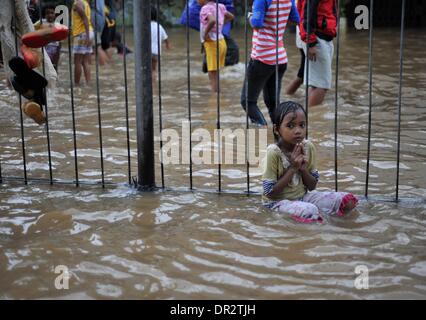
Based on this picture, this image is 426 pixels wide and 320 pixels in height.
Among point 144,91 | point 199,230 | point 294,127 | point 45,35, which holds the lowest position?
point 199,230

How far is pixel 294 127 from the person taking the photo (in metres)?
3.72

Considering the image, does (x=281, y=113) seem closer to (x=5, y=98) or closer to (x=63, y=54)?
(x=5, y=98)

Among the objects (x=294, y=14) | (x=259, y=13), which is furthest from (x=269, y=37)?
(x=294, y=14)

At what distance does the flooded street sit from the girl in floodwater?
79 millimetres

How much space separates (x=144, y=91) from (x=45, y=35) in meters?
0.71

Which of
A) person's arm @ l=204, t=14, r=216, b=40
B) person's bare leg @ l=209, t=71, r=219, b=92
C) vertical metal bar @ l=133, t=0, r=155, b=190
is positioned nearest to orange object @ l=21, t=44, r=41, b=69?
vertical metal bar @ l=133, t=0, r=155, b=190

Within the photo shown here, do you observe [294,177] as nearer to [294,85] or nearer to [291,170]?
[291,170]

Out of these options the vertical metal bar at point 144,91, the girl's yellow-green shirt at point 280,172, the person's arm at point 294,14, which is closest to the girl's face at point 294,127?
the girl's yellow-green shirt at point 280,172

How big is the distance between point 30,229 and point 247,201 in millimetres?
1334

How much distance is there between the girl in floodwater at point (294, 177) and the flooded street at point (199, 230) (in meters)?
0.08

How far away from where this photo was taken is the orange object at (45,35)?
4000 millimetres

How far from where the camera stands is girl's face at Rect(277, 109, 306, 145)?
370cm

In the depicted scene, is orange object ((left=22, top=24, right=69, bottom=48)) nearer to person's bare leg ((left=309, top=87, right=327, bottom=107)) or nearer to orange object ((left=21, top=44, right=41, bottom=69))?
orange object ((left=21, top=44, right=41, bottom=69))
